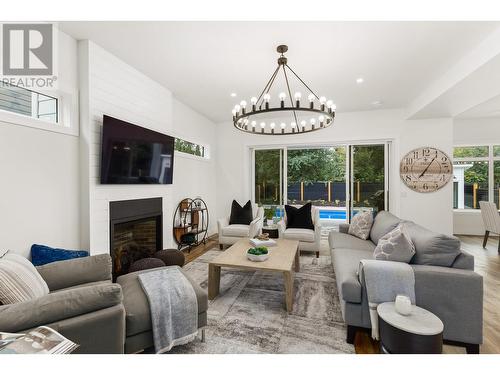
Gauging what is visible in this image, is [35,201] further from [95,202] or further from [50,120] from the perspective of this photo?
[50,120]

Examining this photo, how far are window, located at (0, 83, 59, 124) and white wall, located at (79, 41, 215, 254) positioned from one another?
258mm

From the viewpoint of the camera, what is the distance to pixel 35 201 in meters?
2.14

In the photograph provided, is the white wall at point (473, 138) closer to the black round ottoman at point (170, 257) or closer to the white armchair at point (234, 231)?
the white armchair at point (234, 231)

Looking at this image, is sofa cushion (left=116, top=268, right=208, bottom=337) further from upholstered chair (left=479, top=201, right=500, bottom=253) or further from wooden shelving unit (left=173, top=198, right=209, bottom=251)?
upholstered chair (left=479, top=201, right=500, bottom=253)

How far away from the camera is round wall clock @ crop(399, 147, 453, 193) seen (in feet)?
14.9

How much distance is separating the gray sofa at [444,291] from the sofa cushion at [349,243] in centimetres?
99

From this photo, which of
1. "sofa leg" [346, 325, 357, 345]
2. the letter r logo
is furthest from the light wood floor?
the letter r logo

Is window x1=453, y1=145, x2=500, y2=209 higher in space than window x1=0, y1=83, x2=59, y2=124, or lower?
lower

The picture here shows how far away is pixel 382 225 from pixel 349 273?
145 centimetres

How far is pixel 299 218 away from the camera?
4.45 meters

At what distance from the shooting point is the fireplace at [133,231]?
287 cm

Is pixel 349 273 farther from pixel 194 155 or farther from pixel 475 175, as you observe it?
pixel 475 175

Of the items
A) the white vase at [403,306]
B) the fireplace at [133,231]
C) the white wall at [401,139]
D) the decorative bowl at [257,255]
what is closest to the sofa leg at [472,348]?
the white vase at [403,306]
